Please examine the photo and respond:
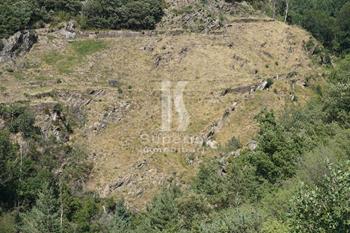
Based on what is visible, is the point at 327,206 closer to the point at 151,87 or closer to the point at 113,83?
the point at 151,87

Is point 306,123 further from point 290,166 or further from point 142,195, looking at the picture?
point 142,195

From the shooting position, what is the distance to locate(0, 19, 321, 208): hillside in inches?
2588

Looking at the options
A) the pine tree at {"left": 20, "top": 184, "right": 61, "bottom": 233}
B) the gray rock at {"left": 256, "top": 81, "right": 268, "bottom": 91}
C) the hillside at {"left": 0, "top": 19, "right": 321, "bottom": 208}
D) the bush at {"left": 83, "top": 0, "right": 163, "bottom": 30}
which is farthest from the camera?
the bush at {"left": 83, "top": 0, "right": 163, "bottom": 30}

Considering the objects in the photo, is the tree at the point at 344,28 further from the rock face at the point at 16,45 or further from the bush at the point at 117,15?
the rock face at the point at 16,45

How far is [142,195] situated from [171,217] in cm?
1257

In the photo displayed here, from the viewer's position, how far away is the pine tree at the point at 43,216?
5494cm

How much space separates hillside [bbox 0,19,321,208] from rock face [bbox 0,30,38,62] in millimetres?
988

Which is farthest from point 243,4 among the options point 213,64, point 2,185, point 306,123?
point 2,185

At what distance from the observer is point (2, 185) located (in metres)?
61.8

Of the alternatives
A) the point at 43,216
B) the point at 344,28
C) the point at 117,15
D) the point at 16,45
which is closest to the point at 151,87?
the point at 117,15

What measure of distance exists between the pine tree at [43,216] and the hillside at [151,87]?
655cm

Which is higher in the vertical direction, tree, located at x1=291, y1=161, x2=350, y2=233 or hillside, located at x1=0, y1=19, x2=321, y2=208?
tree, located at x1=291, y1=161, x2=350, y2=233

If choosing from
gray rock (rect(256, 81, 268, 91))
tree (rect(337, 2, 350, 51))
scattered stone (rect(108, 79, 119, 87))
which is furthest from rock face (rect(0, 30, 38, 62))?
tree (rect(337, 2, 350, 51))

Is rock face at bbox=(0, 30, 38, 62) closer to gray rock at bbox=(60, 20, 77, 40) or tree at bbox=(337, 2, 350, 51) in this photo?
gray rock at bbox=(60, 20, 77, 40)
